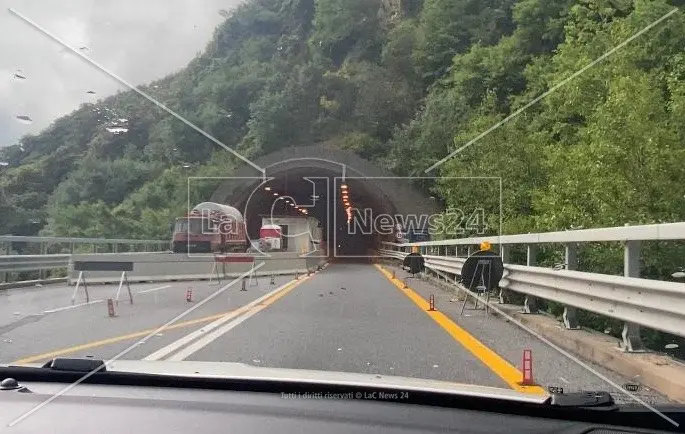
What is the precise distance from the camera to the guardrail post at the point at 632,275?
6594 millimetres

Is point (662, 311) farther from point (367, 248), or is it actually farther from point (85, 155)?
point (367, 248)

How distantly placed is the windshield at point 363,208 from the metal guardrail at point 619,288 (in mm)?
28

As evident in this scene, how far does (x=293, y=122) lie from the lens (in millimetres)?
12055

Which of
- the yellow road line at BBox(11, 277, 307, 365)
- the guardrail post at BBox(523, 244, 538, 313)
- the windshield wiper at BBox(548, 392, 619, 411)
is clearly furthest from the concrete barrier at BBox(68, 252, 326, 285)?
the windshield wiper at BBox(548, 392, 619, 411)

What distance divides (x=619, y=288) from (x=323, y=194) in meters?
15.3

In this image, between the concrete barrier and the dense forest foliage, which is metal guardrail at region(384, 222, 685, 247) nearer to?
the dense forest foliage

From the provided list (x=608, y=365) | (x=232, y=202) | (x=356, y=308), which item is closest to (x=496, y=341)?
(x=608, y=365)

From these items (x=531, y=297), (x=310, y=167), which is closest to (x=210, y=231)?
Result: (x=310, y=167)

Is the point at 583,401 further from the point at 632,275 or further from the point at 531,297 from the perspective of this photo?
the point at 531,297

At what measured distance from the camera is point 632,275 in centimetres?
659

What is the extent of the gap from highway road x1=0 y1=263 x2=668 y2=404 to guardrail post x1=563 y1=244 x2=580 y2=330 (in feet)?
1.52

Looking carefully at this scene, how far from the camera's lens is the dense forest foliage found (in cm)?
865

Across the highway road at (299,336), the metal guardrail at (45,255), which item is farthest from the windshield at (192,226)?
the highway road at (299,336)

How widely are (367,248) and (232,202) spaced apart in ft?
90.2
